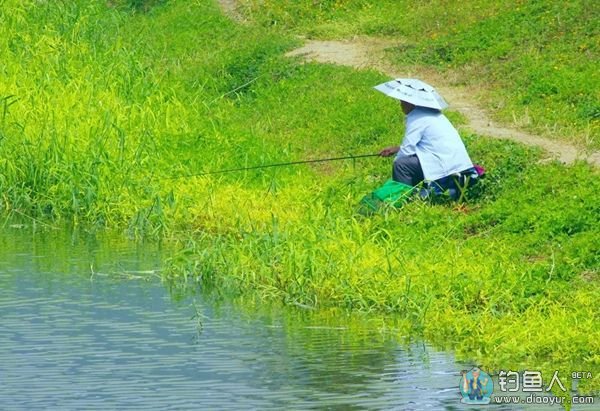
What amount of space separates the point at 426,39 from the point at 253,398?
8924 millimetres

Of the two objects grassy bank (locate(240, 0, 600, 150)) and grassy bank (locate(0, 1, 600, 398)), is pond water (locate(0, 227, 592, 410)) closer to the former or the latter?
grassy bank (locate(0, 1, 600, 398))

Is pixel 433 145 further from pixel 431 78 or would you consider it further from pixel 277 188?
pixel 431 78

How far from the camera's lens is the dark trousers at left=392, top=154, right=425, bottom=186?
37.4 feet

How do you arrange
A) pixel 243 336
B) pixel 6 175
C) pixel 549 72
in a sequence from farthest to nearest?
pixel 549 72
pixel 6 175
pixel 243 336

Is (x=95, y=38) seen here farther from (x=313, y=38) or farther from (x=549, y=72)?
(x=549, y=72)

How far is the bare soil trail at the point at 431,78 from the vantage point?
12.4 m

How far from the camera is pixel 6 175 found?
495 inches

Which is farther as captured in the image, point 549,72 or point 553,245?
point 549,72

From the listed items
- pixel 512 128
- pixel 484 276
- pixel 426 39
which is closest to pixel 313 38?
pixel 426 39

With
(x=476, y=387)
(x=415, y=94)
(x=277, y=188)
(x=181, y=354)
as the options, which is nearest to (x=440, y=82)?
(x=277, y=188)

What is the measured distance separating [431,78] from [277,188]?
331 centimetres

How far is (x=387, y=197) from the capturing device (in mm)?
11344

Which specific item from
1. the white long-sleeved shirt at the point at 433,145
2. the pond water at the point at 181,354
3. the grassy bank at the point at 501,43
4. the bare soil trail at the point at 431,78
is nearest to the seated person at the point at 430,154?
the white long-sleeved shirt at the point at 433,145

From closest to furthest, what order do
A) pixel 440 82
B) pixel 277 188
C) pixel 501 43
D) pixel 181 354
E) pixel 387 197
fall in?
pixel 181 354 < pixel 387 197 < pixel 277 188 < pixel 440 82 < pixel 501 43
